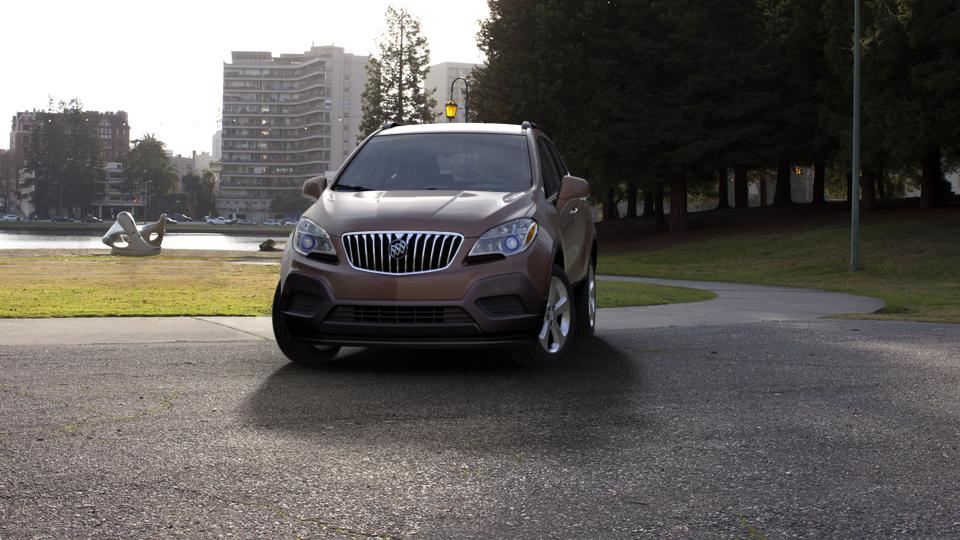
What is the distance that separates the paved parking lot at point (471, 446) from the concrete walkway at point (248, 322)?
94 centimetres

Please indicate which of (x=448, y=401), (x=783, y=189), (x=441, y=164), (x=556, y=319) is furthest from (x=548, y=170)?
(x=783, y=189)

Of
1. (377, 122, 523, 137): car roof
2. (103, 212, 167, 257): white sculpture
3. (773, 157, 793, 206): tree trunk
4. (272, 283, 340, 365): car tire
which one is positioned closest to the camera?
(272, 283, 340, 365): car tire

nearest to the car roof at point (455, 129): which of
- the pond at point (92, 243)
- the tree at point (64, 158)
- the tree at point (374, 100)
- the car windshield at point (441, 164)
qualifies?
the car windshield at point (441, 164)

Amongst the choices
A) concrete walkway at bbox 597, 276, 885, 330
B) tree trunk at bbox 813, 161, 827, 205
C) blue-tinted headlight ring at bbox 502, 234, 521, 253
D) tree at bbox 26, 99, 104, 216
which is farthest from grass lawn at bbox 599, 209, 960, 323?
tree at bbox 26, 99, 104, 216

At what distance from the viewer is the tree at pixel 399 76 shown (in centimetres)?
7069

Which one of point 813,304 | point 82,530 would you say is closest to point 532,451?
point 82,530

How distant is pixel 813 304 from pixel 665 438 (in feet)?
35.9

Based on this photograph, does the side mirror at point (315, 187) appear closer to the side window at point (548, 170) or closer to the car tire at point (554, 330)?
the side window at point (548, 170)

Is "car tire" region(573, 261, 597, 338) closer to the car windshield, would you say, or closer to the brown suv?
the brown suv

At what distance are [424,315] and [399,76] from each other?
66.5 meters

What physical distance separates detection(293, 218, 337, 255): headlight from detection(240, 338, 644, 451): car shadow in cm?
88

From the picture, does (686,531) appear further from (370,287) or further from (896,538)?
(370,287)

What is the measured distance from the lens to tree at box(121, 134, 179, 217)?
511 ft

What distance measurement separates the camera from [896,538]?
3.50 m
